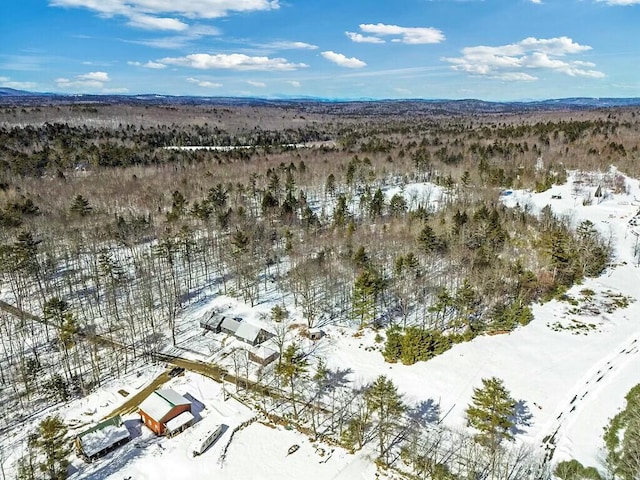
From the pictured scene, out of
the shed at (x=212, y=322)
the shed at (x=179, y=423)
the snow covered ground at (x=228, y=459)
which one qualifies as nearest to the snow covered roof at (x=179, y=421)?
the shed at (x=179, y=423)

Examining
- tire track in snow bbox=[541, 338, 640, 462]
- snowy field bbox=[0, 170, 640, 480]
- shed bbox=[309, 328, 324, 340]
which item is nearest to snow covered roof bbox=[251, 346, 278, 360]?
snowy field bbox=[0, 170, 640, 480]

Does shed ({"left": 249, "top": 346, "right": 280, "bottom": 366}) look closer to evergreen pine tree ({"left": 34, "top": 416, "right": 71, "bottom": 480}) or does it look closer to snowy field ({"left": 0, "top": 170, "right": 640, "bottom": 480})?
snowy field ({"left": 0, "top": 170, "right": 640, "bottom": 480})

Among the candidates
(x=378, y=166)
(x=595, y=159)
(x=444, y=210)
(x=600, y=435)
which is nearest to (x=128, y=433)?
(x=600, y=435)

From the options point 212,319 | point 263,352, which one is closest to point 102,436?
point 263,352

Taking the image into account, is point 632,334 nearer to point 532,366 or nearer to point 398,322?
point 532,366

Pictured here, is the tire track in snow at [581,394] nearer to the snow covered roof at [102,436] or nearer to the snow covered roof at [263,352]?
the snow covered roof at [263,352]

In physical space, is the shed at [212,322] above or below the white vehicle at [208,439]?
above

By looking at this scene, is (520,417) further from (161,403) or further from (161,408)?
(161,403)
